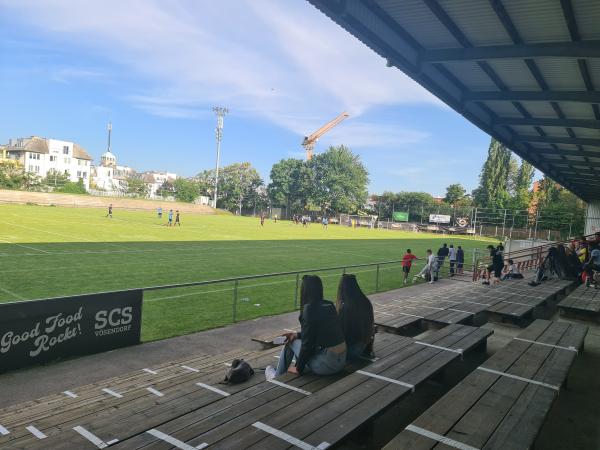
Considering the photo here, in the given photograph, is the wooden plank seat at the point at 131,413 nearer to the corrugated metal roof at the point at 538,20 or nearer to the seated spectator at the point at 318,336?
the seated spectator at the point at 318,336

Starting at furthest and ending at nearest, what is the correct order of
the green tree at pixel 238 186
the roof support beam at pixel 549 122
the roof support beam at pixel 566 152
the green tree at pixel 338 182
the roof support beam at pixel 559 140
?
1. the green tree at pixel 238 186
2. the green tree at pixel 338 182
3. the roof support beam at pixel 566 152
4. the roof support beam at pixel 559 140
5. the roof support beam at pixel 549 122

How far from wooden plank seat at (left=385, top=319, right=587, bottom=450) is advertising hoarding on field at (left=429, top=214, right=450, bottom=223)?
264 feet

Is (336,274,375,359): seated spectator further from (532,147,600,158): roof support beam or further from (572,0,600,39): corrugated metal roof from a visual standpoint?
(532,147,600,158): roof support beam

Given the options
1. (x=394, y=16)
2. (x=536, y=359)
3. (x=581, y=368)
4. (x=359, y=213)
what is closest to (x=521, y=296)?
(x=581, y=368)

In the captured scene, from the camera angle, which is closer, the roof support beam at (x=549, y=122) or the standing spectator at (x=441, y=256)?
the roof support beam at (x=549, y=122)

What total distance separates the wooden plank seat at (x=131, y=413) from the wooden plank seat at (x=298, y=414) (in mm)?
158

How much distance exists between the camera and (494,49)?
7.33 meters

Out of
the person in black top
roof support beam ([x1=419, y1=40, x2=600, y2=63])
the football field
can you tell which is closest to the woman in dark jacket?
the football field

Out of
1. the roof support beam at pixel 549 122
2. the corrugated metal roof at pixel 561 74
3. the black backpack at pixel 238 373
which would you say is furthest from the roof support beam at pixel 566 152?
the black backpack at pixel 238 373

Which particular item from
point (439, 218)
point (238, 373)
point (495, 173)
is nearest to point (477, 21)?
point (238, 373)

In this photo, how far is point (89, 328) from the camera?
721 centimetres

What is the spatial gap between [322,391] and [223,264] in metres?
16.5

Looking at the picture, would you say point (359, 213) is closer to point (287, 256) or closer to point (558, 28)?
point (287, 256)

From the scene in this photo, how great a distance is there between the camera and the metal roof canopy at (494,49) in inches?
243
